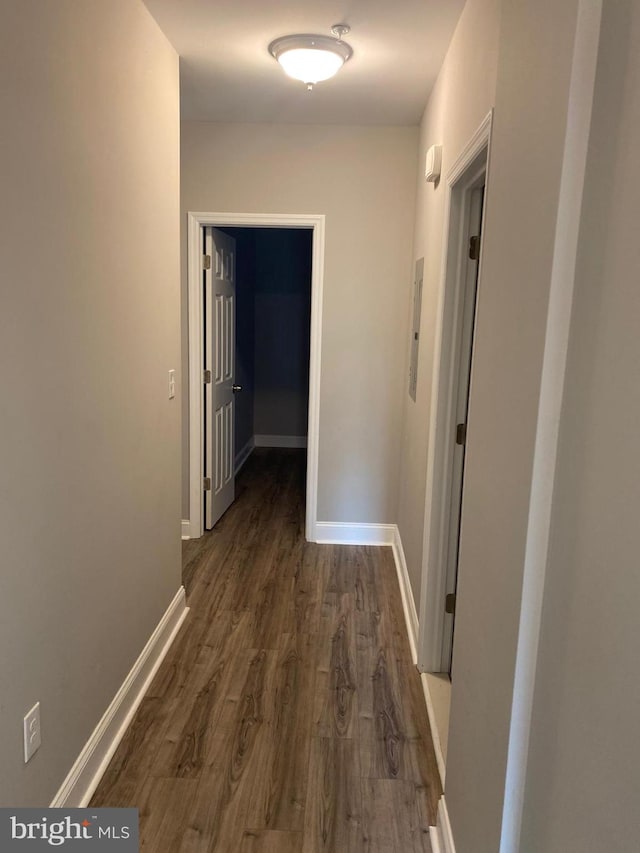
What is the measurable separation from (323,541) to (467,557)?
2.62 meters

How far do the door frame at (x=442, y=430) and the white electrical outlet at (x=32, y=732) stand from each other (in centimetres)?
158

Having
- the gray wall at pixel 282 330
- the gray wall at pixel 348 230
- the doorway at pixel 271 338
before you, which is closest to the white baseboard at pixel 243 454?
the doorway at pixel 271 338

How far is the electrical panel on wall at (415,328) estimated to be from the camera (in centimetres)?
332

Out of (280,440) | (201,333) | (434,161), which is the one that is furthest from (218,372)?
(280,440)

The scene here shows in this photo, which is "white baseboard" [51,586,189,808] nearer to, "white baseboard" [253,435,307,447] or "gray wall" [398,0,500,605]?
"gray wall" [398,0,500,605]

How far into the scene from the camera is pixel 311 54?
2598 mm

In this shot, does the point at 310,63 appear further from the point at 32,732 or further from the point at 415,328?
the point at 32,732

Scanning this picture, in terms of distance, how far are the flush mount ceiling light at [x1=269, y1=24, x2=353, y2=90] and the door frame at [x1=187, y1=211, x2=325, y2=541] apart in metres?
1.15

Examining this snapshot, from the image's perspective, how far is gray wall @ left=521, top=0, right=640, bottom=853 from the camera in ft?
2.68

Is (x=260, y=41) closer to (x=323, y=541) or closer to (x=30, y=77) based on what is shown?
(x=30, y=77)

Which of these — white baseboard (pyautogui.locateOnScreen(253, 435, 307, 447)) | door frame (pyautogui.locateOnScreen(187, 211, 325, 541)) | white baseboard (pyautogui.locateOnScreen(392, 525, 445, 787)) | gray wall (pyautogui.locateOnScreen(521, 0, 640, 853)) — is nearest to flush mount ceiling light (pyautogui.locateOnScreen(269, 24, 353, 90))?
door frame (pyautogui.locateOnScreen(187, 211, 325, 541))

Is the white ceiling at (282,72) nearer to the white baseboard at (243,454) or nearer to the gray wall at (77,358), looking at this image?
the gray wall at (77,358)

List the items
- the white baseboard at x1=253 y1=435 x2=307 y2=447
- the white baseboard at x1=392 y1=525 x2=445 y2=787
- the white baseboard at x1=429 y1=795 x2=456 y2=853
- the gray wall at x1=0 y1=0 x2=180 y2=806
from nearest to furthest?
1. the gray wall at x1=0 y1=0 x2=180 y2=806
2. the white baseboard at x1=429 y1=795 x2=456 y2=853
3. the white baseboard at x1=392 y1=525 x2=445 y2=787
4. the white baseboard at x1=253 y1=435 x2=307 y2=447

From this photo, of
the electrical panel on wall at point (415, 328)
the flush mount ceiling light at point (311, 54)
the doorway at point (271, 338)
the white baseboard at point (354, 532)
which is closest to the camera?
the flush mount ceiling light at point (311, 54)
